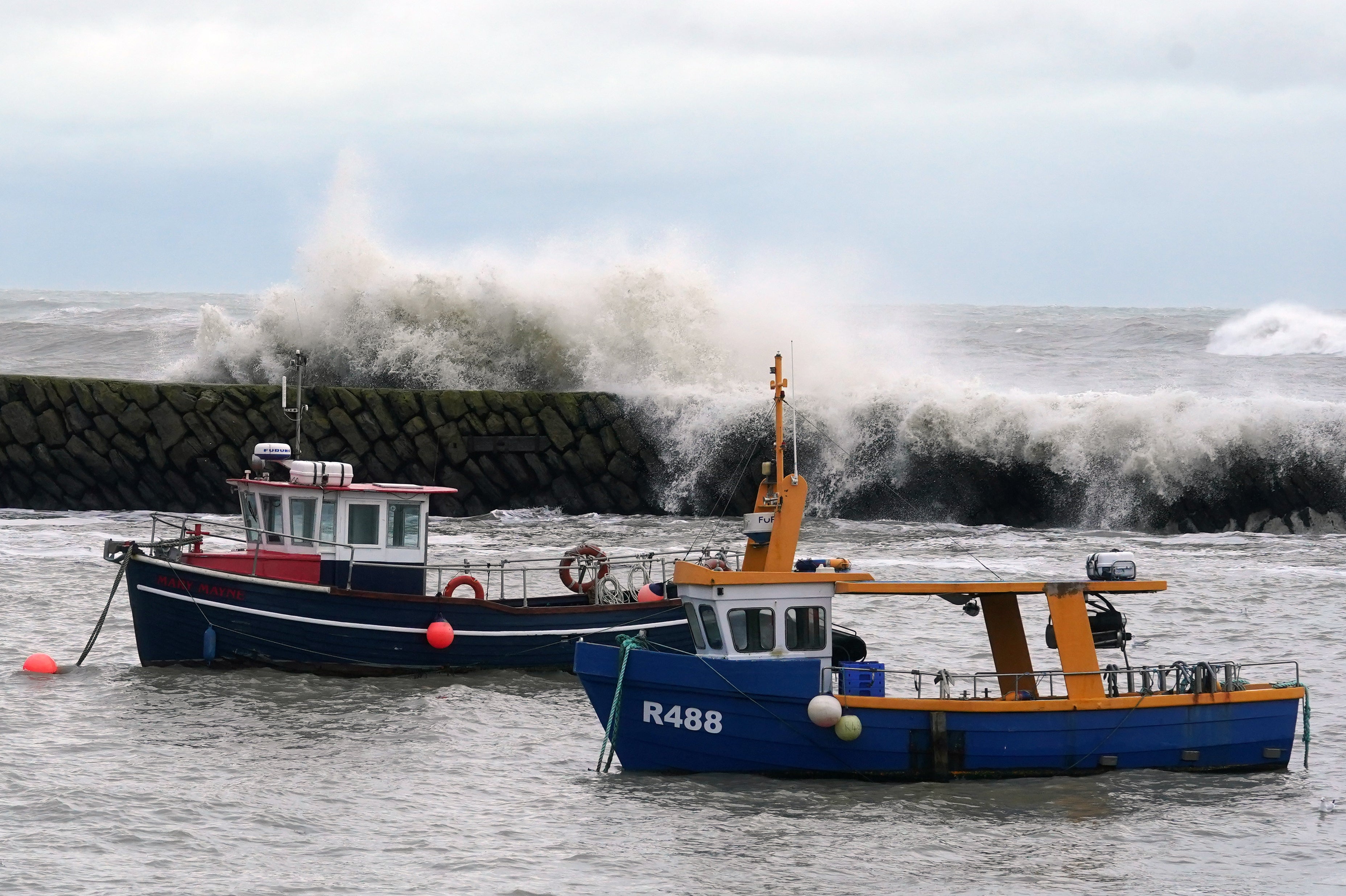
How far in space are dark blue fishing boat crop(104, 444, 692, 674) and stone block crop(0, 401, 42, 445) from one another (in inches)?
518

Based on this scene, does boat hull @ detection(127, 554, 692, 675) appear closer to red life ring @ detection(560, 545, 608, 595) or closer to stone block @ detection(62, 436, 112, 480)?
red life ring @ detection(560, 545, 608, 595)

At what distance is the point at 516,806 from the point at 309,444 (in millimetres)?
18873

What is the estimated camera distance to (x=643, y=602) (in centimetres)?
1767

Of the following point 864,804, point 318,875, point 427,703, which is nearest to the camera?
point 318,875

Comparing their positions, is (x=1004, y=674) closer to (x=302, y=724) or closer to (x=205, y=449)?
(x=302, y=724)

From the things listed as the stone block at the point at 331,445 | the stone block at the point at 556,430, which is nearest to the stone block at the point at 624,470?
the stone block at the point at 556,430

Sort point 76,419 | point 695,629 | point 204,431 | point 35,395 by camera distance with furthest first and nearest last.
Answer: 1. point 35,395
2. point 76,419
3. point 204,431
4. point 695,629

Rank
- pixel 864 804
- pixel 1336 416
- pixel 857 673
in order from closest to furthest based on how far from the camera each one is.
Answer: pixel 864 804 < pixel 857 673 < pixel 1336 416

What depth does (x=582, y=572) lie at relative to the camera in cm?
1842

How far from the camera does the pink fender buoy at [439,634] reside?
1672cm

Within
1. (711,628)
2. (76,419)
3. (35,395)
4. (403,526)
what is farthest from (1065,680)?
(35,395)

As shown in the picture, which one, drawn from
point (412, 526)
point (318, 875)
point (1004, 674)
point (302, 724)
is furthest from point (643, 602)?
point (318, 875)

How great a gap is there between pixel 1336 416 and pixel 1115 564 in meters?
18.0

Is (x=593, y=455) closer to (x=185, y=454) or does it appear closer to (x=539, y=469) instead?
(x=539, y=469)
